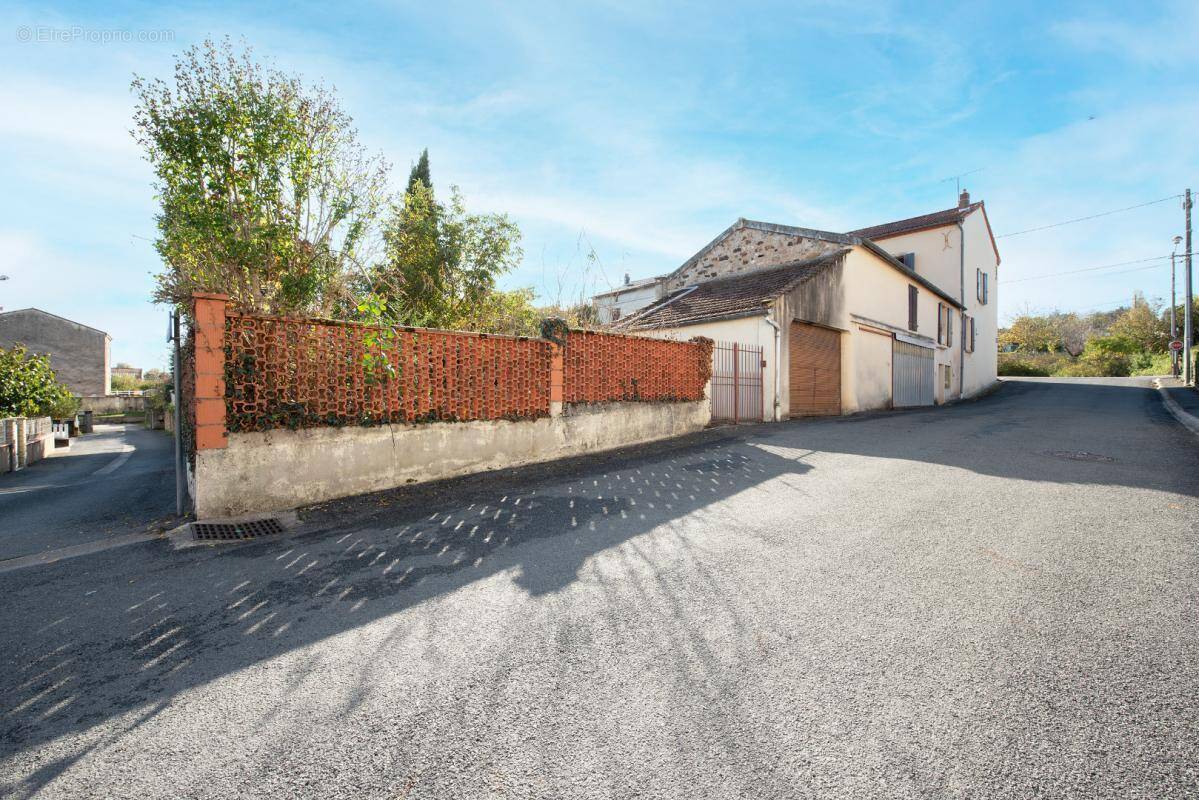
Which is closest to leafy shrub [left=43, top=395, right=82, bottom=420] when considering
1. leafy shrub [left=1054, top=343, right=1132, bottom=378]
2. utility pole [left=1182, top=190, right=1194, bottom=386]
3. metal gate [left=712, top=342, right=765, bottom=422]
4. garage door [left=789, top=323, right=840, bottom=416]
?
metal gate [left=712, top=342, right=765, bottom=422]

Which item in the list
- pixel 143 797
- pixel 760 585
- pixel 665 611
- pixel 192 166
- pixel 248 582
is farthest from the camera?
pixel 192 166

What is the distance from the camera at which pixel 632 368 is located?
32.0ft

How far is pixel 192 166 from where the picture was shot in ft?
24.9

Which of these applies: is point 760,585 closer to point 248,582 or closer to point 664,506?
point 664,506

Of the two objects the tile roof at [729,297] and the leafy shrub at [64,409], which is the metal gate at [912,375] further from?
the leafy shrub at [64,409]

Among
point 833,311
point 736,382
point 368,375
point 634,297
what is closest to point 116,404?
point 634,297

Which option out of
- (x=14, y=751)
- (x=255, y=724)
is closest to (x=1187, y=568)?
(x=255, y=724)

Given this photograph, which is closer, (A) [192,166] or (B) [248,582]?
(B) [248,582]

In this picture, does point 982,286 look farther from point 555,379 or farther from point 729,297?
point 555,379

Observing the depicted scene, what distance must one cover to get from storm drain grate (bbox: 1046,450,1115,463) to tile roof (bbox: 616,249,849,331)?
6.60 m

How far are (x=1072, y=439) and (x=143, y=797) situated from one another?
12.2m

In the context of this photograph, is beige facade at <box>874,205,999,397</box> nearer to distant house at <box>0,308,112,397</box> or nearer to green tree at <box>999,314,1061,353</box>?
green tree at <box>999,314,1061,353</box>

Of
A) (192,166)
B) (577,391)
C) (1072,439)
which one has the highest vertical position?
(192,166)

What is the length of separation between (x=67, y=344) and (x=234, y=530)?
4943 centimetres
